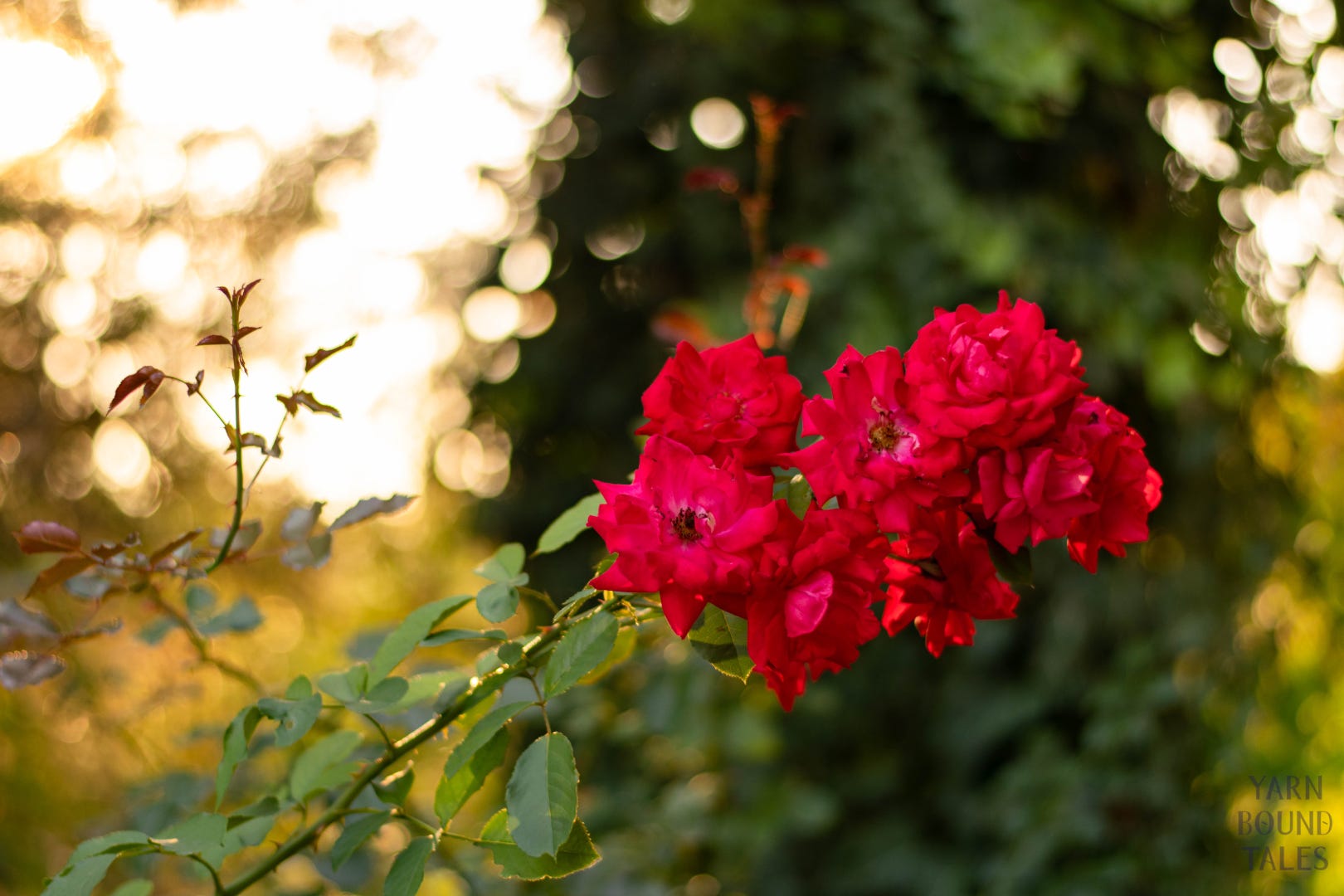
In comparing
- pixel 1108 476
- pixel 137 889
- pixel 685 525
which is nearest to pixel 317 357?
pixel 685 525

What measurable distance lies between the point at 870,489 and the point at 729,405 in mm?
108

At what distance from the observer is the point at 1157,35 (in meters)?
1.86

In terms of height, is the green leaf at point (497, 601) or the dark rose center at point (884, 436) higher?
the dark rose center at point (884, 436)

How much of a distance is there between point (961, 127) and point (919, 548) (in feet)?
5.14

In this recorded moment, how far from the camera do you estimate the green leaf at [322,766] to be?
78 centimetres

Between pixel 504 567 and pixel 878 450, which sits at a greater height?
pixel 878 450

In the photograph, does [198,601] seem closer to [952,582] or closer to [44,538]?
[44,538]

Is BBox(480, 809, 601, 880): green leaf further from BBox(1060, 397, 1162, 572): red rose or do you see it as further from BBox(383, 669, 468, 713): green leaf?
BBox(1060, 397, 1162, 572): red rose

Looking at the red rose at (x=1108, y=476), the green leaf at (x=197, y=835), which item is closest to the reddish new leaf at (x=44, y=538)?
the green leaf at (x=197, y=835)

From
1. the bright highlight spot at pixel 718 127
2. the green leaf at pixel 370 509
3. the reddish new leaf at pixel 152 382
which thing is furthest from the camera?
the bright highlight spot at pixel 718 127

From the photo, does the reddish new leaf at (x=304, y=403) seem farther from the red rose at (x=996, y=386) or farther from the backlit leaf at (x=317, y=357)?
the red rose at (x=996, y=386)

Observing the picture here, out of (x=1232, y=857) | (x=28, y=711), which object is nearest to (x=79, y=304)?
(x=28, y=711)

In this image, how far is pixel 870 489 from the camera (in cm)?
55

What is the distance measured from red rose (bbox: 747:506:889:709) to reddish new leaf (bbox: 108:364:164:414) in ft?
1.34
